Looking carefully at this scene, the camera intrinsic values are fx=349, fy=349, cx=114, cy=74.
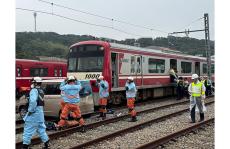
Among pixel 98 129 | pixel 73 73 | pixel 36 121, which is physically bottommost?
pixel 98 129

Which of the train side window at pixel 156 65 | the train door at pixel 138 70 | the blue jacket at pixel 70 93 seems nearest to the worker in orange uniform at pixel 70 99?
the blue jacket at pixel 70 93

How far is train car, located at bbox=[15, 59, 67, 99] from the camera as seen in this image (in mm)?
23438

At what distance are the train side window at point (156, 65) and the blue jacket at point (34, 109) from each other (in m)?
12.6

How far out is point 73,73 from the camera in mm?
17281

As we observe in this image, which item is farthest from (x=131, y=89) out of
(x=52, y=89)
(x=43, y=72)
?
(x=43, y=72)

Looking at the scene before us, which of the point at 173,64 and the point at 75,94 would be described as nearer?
the point at 75,94

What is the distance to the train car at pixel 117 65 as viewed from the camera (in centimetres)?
1650

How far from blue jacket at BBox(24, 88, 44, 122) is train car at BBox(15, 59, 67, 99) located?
1422cm

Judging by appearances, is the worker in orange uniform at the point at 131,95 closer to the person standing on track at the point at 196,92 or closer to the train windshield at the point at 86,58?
the person standing on track at the point at 196,92

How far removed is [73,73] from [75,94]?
6634mm

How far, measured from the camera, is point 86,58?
55.7 feet
